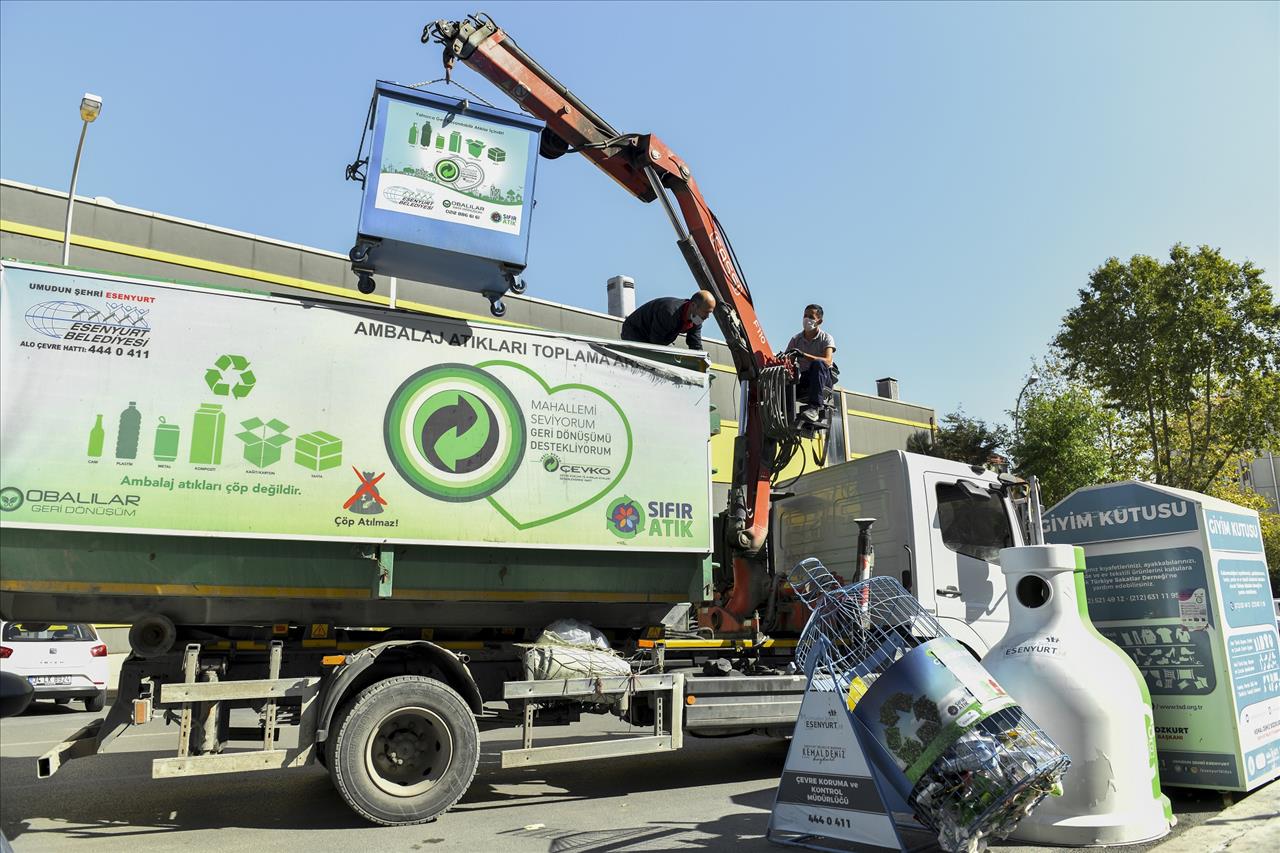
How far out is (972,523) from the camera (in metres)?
8.20

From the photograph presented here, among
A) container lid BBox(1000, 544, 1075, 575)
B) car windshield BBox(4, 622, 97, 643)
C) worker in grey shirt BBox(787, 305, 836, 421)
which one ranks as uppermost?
worker in grey shirt BBox(787, 305, 836, 421)

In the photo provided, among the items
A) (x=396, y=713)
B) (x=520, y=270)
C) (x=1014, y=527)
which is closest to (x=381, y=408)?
(x=520, y=270)

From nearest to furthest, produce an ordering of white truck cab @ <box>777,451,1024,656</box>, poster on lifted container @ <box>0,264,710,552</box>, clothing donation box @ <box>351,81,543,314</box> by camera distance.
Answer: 1. poster on lifted container @ <box>0,264,710,552</box>
2. clothing donation box @ <box>351,81,543,314</box>
3. white truck cab @ <box>777,451,1024,656</box>

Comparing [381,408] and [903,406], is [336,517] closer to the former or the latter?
[381,408]

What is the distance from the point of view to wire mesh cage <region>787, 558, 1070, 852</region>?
4.21 metres

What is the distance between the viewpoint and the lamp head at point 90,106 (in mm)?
13398

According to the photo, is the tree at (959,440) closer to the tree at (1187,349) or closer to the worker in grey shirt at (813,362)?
the tree at (1187,349)

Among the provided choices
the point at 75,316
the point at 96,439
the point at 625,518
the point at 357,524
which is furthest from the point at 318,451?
the point at 625,518

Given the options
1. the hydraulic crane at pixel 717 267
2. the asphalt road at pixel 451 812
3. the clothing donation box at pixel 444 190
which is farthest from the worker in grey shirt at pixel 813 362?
the asphalt road at pixel 451 812

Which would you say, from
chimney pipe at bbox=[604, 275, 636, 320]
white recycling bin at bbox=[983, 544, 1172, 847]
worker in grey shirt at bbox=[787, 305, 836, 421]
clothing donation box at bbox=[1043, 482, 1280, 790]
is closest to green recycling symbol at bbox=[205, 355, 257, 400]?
worker in grey shirt at bbox=[787, 305, 836, 421]

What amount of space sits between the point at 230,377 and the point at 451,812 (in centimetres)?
356

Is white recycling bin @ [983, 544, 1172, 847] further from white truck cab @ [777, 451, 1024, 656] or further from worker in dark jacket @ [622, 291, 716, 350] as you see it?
worker in dark jacket @ [622, 291, 716, 350]

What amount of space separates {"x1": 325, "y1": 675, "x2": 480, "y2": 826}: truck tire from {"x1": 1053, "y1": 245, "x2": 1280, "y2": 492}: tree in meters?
20.0

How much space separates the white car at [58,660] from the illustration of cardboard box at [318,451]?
879 cm
